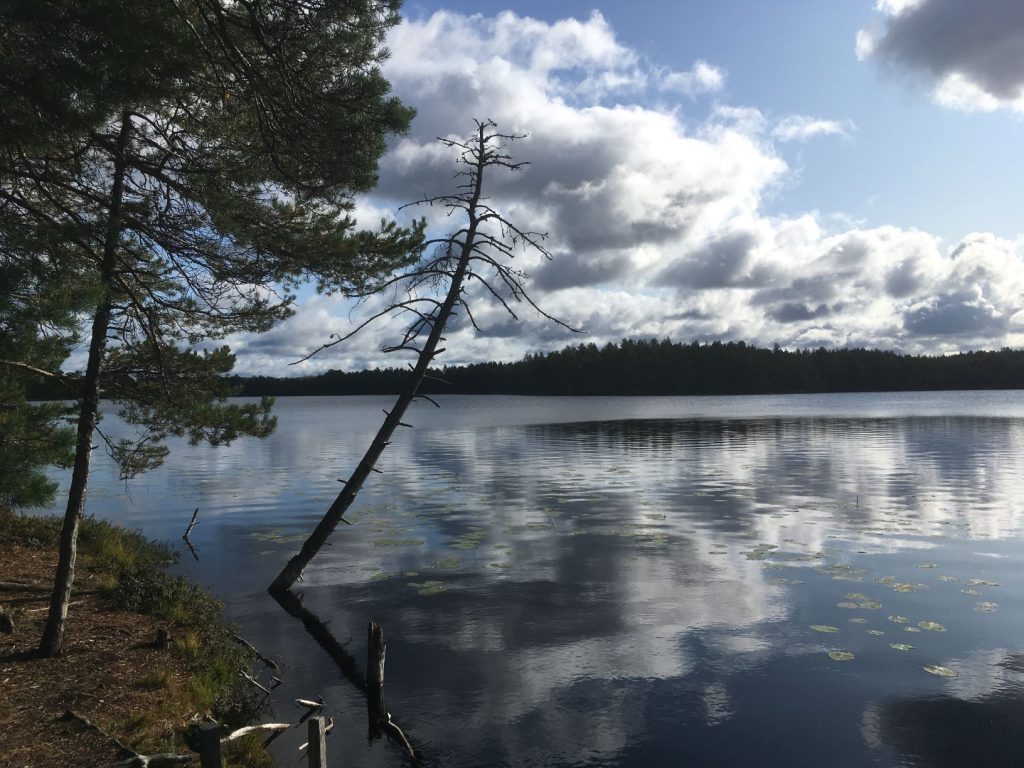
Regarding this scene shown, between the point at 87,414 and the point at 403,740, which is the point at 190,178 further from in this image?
the point at 403,740

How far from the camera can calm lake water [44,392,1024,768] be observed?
434 inches

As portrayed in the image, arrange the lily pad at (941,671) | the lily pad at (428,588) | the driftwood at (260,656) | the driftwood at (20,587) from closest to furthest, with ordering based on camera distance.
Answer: the lily pad at (941,671), the driftwood at (260,656), the driftwood at (20,587), the lily pad at (428,588)

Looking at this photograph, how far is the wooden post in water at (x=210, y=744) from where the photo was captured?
6.83 meters

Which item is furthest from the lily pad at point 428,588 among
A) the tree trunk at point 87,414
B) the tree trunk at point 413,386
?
the tree trunk at point 87,414

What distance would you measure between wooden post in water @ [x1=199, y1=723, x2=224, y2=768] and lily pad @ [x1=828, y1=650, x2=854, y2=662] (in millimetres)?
10767

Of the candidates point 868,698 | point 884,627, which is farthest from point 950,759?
point 884,627

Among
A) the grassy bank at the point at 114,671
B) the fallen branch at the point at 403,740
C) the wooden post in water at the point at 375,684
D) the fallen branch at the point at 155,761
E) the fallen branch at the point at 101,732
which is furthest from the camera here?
the wooden post in water at the point at 375,684

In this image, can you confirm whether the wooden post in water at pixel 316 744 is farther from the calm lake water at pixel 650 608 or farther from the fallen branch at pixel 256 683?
the fallen branch at pixel 256 683

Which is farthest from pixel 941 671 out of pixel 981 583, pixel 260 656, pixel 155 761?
pixel 155 761

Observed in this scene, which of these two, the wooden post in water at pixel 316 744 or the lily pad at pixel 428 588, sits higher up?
the wooden post in water at pixel 316 744

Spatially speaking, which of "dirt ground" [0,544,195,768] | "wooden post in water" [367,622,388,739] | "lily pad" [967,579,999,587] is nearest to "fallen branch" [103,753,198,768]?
"dirt ground" [0,544,195,768]

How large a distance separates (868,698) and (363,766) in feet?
25.3

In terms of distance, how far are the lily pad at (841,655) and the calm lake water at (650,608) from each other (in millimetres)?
76

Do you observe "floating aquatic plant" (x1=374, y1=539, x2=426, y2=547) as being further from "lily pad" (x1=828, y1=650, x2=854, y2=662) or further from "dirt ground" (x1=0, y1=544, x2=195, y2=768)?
"lily pad" (x1=828, y1=650, x2=854, y2=662)
